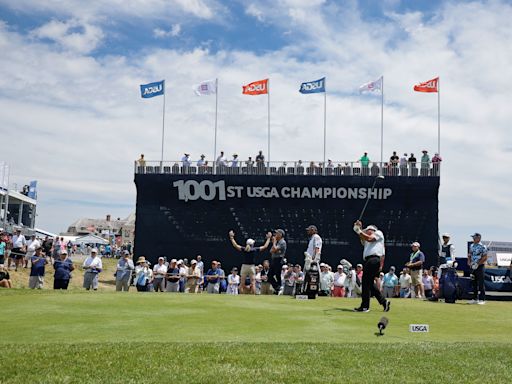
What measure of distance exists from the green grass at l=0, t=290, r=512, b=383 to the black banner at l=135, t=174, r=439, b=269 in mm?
24030

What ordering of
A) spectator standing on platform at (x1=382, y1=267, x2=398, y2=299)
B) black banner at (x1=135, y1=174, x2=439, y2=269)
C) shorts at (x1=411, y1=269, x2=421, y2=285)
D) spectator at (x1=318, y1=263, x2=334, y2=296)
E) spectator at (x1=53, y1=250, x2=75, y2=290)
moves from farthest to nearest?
black banner at (x1=135, y1=174, x2=439, y2=269) < spectator standing on platform at (x1=382, y1=267, x2=398, y2=299) < spectator at (x1=318, y1=263, x2=334, y2=296) < spectator at (x1=53, y1=250, x2=75, y2=290) < shorts at (x1=411, y1=269, x2=421, y2=285)

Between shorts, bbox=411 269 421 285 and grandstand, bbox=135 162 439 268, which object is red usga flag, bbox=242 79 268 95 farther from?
shorts, bbox=411 269 421 285

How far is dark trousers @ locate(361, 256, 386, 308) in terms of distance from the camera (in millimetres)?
11336

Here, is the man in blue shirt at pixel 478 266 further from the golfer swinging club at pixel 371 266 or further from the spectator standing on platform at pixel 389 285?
the spectator standing on platform at pixel 389 285

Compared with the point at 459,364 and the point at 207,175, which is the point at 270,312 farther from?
the point at 207,175

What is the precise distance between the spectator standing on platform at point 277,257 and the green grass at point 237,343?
3.14m

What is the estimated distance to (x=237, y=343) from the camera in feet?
25.1

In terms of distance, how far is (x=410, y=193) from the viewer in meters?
36.1

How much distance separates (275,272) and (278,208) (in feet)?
69.9

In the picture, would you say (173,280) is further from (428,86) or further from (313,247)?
(428,86)

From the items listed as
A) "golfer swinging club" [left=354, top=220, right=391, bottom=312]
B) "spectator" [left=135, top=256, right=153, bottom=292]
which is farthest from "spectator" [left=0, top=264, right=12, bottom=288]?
"golfer swinging club" [left=354, top=220, right=391, bottom=312]

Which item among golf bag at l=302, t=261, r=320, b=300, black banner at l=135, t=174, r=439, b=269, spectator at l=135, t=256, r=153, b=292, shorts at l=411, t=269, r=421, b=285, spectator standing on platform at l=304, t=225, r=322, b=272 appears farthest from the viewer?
black banner at l=135, t=174, r=439, b=269

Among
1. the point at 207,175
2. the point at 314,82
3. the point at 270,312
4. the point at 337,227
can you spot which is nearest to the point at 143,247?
the point at 207,175

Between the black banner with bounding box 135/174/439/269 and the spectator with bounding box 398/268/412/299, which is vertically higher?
the black banner with bounding box 135/174/439/269
